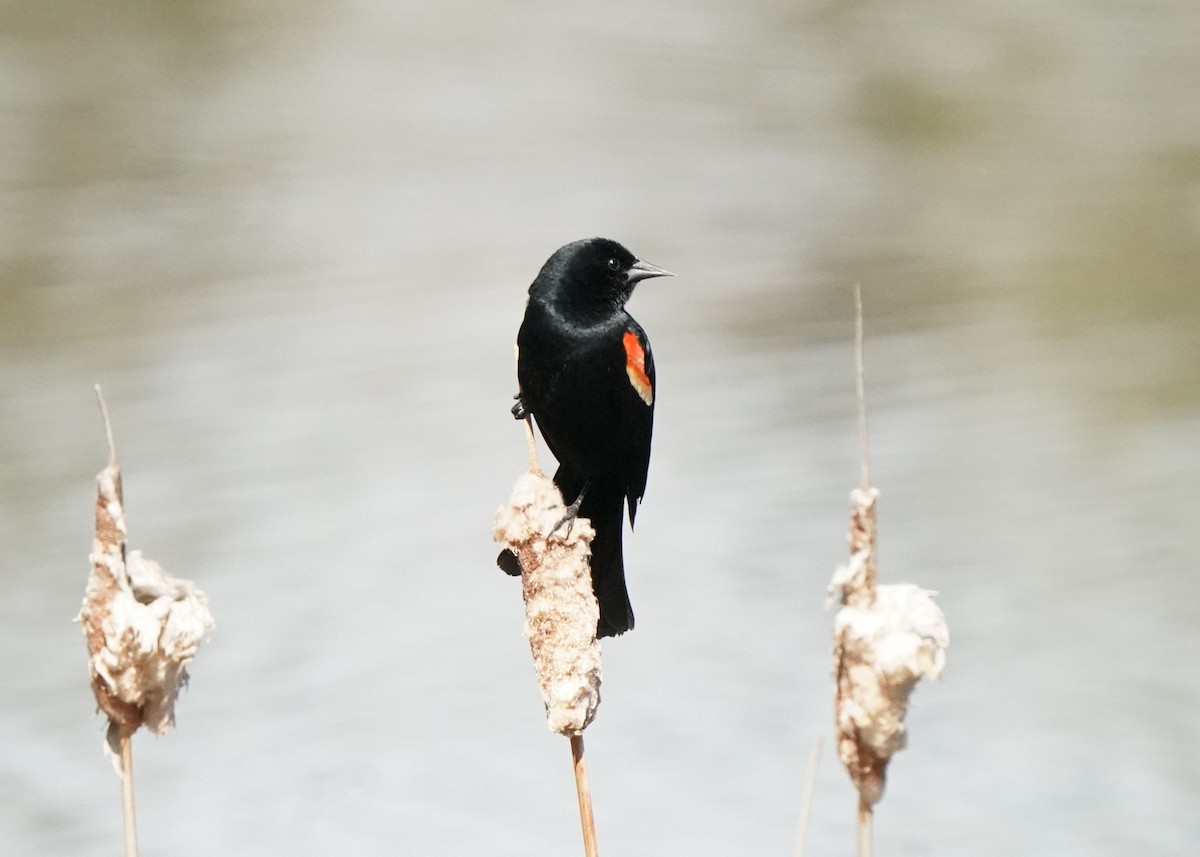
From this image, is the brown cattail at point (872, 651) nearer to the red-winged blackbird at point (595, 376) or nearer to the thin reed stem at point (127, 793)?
the thin reed stem at point (127, 793)

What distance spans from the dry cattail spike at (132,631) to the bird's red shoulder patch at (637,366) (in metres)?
1.04

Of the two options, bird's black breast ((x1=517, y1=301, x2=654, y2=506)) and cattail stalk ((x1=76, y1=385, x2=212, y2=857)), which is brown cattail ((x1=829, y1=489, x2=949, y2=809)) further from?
bird's black breast ((x1=517, y1=301, x2=654, y2=506))

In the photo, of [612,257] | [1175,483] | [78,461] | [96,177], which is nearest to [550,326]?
[612,257]

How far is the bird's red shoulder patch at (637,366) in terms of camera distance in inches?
87.4

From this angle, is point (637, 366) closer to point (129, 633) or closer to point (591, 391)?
point (591, 391)

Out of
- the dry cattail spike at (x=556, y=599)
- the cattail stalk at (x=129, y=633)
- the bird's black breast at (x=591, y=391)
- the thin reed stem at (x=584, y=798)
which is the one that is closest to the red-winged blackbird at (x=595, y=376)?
the bird's black breast at (x=591, y=391)

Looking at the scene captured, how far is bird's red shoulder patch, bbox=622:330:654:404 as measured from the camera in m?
2.22

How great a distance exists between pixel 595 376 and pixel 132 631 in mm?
1070

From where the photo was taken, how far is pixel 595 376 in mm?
2180

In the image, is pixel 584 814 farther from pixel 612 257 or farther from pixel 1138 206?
pixel 1138 206

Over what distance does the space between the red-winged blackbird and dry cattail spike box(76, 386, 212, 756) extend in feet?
2.94

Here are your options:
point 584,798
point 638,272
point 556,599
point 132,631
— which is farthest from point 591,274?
point 132,631

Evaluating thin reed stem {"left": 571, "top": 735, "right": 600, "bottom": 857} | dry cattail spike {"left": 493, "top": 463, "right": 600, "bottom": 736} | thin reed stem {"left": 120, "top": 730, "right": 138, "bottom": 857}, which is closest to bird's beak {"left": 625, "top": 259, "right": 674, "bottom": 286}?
dry cattail spike {"left": 493, "top": 463, "right": 600, "bottom": 736}

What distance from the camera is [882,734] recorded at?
1186 mm
